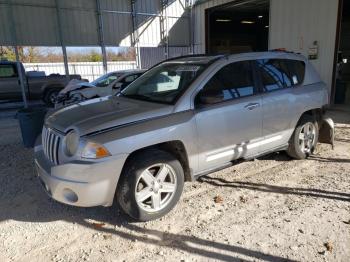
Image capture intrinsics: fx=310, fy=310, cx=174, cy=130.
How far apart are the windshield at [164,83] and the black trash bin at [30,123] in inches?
107

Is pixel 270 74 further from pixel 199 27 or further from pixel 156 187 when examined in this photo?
pixel 199 27

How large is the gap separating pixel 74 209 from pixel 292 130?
3350 millimetres

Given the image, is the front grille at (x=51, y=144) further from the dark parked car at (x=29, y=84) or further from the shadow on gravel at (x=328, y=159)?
the dark parked car at (x=29, y=84)

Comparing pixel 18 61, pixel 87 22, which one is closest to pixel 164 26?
pixel 87 22

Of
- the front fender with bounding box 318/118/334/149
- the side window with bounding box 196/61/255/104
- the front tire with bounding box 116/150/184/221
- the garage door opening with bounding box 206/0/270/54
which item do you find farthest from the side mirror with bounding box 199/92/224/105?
the garage door opening with bounding box 206/0/270/54

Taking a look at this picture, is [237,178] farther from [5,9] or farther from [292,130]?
[5,9]

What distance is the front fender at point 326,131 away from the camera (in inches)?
216

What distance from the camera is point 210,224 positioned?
3.33 m

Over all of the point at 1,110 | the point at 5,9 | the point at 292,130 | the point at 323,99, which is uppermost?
the point at 5,9

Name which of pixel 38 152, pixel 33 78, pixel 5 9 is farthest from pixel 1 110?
pixel 38 152

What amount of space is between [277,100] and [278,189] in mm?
1246

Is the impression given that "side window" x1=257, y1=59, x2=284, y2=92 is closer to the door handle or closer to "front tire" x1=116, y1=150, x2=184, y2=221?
the door handle

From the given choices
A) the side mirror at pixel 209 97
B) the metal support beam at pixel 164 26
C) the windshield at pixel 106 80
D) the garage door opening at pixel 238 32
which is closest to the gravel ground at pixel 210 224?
the side mirror at pixel 209 97

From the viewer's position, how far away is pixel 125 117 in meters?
3.26
